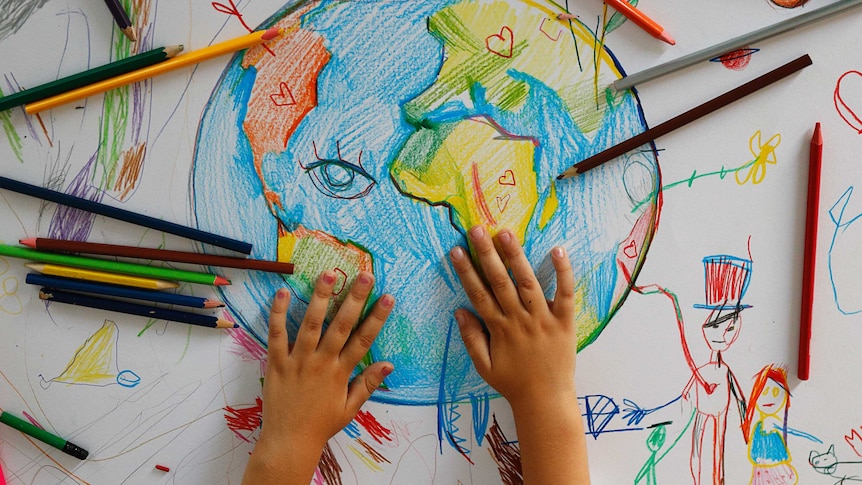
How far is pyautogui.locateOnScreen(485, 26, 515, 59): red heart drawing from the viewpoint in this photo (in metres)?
0.58

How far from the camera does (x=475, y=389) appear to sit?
62 centimetres

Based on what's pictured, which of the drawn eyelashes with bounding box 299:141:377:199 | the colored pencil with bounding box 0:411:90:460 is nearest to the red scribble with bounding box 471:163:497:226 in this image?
the drawn eyelashes with bounding box 299:141:377:199

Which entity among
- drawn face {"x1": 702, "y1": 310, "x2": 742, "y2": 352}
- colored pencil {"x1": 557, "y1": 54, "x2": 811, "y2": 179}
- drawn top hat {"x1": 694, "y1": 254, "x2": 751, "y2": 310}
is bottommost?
drawn face {"x1": 702, "y1": 310, "x2": 742, "y2": 352}

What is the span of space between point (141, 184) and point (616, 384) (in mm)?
574

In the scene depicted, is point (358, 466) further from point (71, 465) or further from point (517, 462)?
point (71, 465)

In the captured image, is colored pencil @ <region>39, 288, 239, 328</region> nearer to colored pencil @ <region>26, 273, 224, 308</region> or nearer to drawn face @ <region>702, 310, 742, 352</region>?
colored pencil @ <region>26, 273, 224, 308</region>

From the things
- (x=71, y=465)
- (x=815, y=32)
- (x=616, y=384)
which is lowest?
(x=71, y=465)

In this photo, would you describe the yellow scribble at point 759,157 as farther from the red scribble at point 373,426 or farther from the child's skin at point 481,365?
the red scribble at point 373,426

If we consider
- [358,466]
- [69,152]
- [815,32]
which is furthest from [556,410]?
[69,152]

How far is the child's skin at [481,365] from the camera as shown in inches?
23.3

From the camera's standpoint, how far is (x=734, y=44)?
0.57 m

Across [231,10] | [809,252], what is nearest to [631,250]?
[809,252]

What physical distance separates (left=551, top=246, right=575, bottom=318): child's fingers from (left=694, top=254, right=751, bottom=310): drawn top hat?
15 centimetres

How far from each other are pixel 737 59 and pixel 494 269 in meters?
0.34
